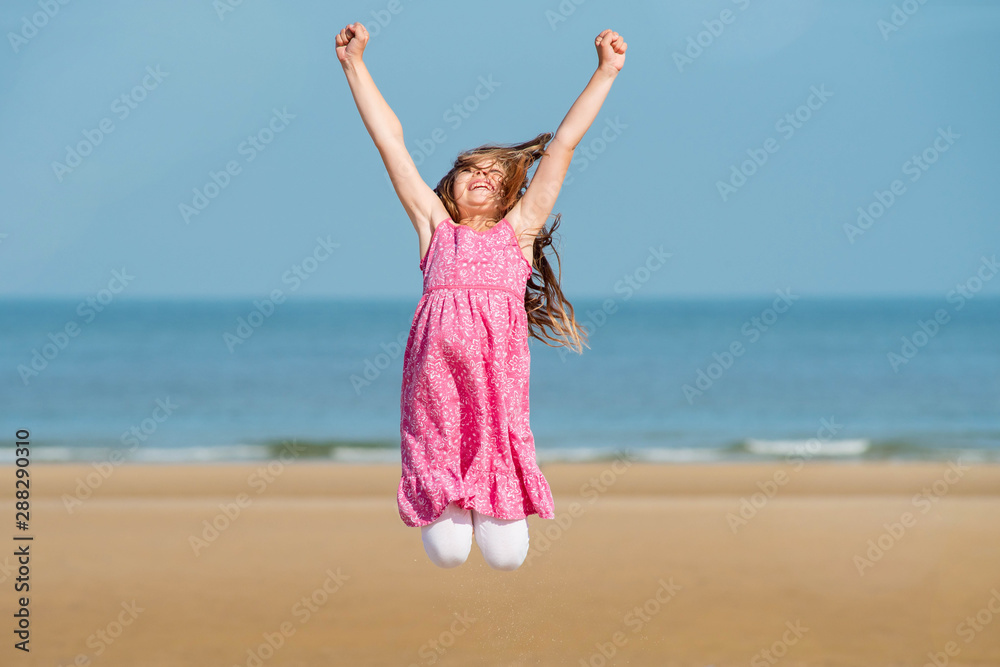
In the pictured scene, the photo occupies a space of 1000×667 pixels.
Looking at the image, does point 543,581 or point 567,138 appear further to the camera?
point 543,581

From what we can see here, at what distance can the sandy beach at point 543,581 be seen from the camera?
685 centimetres

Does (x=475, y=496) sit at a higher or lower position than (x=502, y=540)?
higher

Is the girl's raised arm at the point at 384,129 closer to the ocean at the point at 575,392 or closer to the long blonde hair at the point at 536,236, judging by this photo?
the long blonde hair at the point at 536,236

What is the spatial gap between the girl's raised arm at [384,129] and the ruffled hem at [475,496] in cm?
101

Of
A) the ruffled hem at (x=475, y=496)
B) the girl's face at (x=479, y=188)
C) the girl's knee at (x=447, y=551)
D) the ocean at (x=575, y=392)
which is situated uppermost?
the girl's face at (x=479, y=188)

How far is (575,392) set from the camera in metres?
23.4

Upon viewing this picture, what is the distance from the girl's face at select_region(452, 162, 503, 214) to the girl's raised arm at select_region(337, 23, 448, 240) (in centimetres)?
11

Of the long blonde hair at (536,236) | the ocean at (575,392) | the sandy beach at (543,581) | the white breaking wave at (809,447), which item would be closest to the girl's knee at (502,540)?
the long blonde hair at (536,236)

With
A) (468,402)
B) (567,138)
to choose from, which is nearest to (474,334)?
(468,402)

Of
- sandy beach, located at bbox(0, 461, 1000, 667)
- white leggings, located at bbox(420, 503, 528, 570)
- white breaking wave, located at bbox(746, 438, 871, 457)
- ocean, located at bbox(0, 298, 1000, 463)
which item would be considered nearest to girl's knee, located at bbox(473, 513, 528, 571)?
white leggings, located at bbox(420, 503, 528, 570)

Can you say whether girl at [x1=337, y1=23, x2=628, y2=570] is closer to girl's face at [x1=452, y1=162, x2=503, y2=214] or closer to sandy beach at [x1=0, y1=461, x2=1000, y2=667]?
girl's face at [x1=452, y1=162, x2=503, y2=214]

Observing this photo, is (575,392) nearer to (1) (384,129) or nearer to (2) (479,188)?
(2) (479,188)

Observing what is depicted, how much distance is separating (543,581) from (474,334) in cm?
462

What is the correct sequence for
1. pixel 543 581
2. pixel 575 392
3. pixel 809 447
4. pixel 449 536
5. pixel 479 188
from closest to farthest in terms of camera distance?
pixel 449 536 < pixel 479 188 < pixel 543 581 < pixel 809 447 < pixel 575 392
